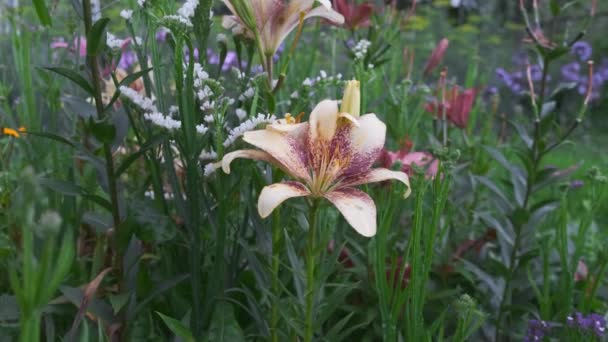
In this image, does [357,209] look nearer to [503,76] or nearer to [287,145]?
[287,145]

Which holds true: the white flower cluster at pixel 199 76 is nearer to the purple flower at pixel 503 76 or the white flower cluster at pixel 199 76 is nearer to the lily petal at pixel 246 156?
the lily petal at pixel 246 156

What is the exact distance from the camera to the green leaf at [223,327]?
847mm

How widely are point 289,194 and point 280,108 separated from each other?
2.18 ft

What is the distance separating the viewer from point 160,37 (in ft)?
6.87

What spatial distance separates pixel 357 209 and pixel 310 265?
121 mm

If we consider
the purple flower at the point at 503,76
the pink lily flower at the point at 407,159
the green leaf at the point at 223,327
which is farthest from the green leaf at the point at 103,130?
the purple flower at the point at 503,76

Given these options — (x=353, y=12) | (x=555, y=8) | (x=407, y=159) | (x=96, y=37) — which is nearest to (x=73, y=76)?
(x=96, y=37)

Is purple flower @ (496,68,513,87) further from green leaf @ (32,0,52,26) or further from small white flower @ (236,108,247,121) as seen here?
green leaf @ (32,0,52,26)

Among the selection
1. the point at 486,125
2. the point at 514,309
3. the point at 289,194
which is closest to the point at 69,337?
the point at 289,194

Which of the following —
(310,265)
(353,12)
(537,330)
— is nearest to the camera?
(310,265)

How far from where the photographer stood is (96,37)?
→ 76cm

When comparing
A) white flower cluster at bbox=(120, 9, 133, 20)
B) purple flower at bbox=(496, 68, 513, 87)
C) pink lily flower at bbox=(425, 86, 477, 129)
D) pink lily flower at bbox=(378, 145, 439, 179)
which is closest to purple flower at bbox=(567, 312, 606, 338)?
pink lily flower at bbox=(378, 145, 439, 179)

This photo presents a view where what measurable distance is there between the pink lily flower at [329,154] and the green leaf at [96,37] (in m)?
0.23

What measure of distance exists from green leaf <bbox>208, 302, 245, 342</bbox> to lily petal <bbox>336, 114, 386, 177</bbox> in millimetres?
283
